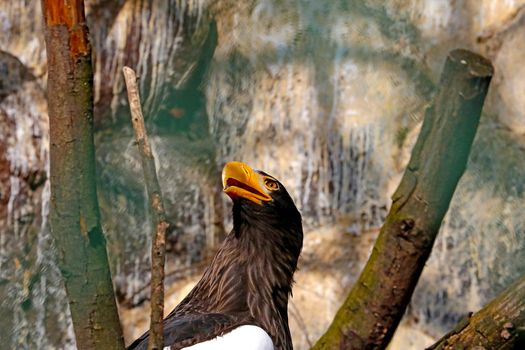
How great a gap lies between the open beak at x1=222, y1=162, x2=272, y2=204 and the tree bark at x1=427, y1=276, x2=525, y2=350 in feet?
2.31

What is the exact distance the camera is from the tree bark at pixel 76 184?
165cm

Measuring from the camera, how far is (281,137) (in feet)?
12.4

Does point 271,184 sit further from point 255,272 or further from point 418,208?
point 418,208

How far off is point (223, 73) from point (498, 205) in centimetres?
106

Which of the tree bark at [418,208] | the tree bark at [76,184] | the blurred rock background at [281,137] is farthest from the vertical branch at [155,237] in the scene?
the blurred rock background at [281,137]

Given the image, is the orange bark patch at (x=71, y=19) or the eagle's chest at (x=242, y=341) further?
the eagle's chest at (x=242, y=341)

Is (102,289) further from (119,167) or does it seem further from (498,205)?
(498,205)

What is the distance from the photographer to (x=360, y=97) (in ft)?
12.3

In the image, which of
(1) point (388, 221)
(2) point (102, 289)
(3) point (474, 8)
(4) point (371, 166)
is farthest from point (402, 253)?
(3) point (474, 8)

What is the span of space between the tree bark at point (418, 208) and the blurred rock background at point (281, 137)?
1417mm

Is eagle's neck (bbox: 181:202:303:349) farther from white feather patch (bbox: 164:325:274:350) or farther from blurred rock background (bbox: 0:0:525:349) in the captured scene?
blurred rock background (bbox: 0:0:525:349)

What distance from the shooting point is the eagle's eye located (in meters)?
2.59

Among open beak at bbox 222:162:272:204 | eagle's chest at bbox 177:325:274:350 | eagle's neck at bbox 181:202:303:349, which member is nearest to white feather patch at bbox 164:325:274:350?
eagle's chest at bbox 177:325:274:350

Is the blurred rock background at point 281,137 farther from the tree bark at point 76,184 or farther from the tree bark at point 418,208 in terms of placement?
the tree bark at point 76,184
